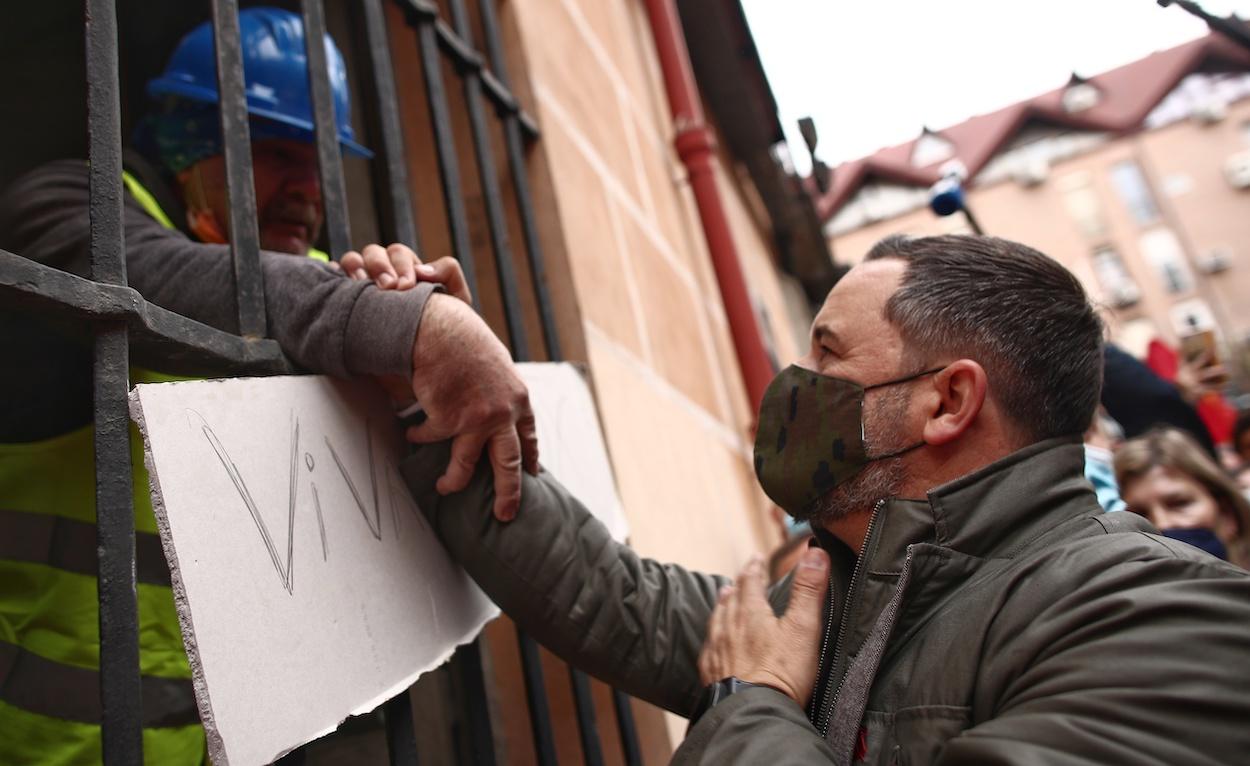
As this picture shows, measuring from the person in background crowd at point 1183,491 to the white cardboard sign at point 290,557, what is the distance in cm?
262

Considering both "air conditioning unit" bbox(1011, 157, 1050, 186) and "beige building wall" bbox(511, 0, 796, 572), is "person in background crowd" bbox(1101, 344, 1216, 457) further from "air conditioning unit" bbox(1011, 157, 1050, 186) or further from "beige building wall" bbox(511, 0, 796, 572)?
"air conditioning unit" bbox(1011, 157, 1050, 186)

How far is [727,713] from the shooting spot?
3.81ft

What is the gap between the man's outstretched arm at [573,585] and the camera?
1.35 metres

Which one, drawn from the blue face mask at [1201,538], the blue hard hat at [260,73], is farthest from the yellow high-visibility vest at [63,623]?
the blue face mask at [1201,538]

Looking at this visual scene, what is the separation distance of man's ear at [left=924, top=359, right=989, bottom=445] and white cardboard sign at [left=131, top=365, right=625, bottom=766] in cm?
80

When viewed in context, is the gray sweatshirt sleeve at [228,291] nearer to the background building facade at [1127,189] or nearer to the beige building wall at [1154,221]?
the background building facade at [1127,189]

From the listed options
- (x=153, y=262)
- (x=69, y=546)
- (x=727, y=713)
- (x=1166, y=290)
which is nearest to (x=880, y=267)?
(x=727, y=713)

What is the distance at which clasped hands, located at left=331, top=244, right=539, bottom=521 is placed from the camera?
119 centimetres

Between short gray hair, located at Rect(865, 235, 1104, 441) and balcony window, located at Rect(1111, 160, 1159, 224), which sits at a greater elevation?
balcony window, located at Rect(1111, 160, 1159, 224)

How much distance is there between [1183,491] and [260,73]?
121 inches

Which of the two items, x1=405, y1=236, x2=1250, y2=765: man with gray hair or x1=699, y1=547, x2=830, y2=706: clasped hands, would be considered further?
x1=699, y1=547, x2=830, y2=706: clasped hands

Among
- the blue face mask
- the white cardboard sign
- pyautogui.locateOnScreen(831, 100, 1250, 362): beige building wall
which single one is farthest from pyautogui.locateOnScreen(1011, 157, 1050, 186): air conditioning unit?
the white cardboard sign

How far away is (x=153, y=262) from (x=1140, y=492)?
10.2 feet

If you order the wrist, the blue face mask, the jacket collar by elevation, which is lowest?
the blue face mask
